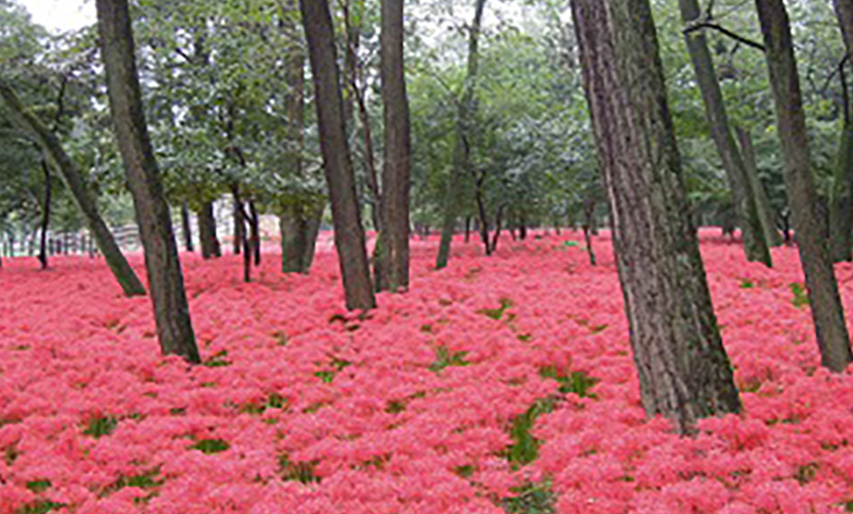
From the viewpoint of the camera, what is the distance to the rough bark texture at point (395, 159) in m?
10.1

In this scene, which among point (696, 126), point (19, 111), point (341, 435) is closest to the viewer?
point (341, 435)

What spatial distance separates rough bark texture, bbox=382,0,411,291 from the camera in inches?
397

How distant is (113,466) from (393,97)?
24.5ft

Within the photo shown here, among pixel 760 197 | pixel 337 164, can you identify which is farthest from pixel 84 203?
pixel 760 197

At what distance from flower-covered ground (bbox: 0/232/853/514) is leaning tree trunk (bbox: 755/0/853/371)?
0.96ft

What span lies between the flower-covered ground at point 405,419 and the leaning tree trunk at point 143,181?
427mm

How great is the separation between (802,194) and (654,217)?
178cm

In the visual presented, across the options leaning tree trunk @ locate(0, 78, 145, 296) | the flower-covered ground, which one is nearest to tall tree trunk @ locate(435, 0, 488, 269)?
the flower-covered ground

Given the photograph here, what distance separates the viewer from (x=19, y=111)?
11.0 metres

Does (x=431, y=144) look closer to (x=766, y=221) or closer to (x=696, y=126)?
(x=696, y=126)

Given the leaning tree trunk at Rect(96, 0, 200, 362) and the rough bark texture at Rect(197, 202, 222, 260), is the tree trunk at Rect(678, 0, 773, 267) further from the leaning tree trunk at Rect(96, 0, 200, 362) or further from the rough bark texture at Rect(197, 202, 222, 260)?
the rough bark texture at Rect(197, 202, 222, 260)

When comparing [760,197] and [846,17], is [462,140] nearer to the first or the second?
[760,197]

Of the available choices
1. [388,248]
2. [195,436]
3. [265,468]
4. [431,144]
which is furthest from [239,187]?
[431,144]

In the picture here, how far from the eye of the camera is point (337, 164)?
8.41 metres
